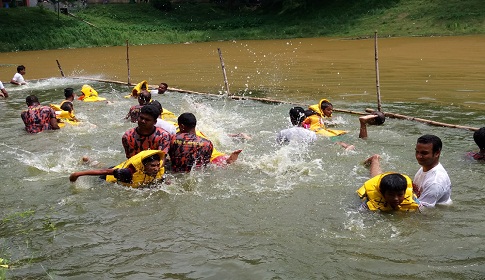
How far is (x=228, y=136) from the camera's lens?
Result: 381 inches

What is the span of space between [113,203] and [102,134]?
4489 millimetres

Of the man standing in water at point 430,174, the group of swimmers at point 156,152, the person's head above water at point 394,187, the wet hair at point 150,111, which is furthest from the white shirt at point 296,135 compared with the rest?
the person's head above water at point 394,187

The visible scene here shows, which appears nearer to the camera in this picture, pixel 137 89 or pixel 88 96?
pixel 137 89

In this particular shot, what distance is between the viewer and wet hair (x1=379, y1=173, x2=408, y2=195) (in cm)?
530

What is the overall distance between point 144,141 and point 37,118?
4910 millimetres

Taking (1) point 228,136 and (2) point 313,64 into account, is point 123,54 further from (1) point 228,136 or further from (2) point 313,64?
(1) point 228,136

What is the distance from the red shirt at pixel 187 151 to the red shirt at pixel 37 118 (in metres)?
4.60

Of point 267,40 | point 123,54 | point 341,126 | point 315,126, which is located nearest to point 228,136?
point 315,126

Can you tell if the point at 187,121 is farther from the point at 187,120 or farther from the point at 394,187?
the point at 394,187

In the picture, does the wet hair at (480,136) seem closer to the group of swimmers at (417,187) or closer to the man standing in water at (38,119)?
the group of swimmers at (417,187)

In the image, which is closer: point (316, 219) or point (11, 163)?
point (316, 219)

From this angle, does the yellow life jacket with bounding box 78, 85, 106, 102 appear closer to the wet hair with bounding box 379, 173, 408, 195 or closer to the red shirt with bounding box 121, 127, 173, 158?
the red shirt with bounding box 121, 127, 173, 158

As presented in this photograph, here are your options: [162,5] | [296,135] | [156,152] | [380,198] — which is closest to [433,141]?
[380,198]

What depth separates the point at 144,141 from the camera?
667 cm
